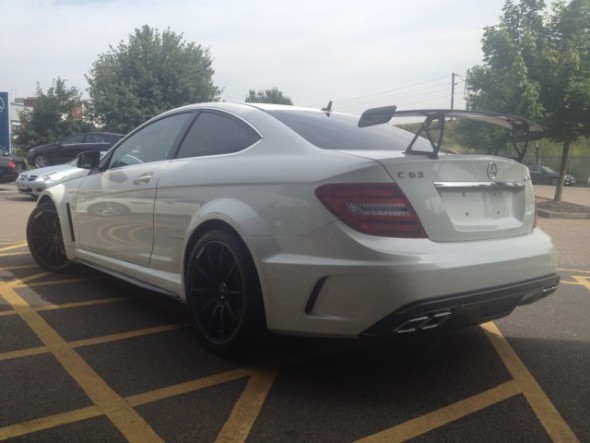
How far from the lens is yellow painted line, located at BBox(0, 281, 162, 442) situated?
96.9 inches

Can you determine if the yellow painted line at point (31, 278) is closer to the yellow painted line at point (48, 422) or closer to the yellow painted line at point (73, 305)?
the yellow painted line at point (73, 305)

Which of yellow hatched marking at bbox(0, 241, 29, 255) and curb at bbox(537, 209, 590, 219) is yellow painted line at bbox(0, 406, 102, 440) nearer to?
yellow hatched marking at bbox(0, 241, 29, 255)

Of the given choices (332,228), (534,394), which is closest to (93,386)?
(332,228)

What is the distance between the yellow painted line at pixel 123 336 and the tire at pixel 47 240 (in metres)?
1.93

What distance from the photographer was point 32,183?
12.5 meters

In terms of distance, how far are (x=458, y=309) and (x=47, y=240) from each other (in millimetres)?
4267

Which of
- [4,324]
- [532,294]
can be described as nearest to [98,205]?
[4,324]

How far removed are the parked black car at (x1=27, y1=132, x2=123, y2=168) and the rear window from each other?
18645 millimetres

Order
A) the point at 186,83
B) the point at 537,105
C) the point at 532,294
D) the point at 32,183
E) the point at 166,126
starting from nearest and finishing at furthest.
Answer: the point at 532,294
the point at 166,126
the point at 32,183
the point at 537,105
the point at 186,83

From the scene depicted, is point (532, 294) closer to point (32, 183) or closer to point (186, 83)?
point (32, 183)

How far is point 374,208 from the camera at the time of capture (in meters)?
2.65

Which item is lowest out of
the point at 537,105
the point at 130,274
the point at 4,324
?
the point at 4,324

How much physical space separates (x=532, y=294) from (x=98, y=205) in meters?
3.32

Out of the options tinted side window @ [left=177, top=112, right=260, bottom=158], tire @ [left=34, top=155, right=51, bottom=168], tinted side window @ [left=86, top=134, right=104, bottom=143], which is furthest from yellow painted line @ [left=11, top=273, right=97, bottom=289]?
tire @ [left=34, top=155, right=51, bottom=168]
